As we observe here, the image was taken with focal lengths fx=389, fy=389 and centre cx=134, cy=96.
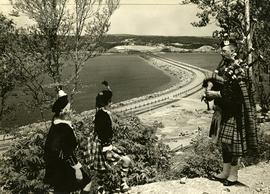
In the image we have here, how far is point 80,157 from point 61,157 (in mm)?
3529

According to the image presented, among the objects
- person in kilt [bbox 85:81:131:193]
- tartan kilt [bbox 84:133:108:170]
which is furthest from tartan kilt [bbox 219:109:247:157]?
tartan kilt [bbox 84:133:108:170]

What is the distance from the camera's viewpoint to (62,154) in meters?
5.35

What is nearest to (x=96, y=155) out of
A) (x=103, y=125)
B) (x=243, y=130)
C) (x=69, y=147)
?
(x=103, y=125)

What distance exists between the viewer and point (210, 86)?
7.02 meters

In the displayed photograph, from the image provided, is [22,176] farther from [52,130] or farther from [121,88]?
[121,88]

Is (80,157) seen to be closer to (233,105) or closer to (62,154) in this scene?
(62,154)

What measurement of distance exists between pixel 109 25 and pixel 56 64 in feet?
12.0

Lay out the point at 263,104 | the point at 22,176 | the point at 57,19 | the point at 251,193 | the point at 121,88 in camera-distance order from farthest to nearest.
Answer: the point at 121,88
the point at 263,104
the point at 57,19
the point at 22,176
the point at 251,193

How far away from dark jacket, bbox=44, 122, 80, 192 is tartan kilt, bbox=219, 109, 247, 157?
9.33ft

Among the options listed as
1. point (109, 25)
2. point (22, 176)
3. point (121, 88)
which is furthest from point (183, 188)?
point (121, 88)

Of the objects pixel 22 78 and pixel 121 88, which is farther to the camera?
pixel 121 88

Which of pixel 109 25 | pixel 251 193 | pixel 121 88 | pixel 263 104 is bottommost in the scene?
pixel 121 88

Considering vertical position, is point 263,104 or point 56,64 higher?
point 56,64

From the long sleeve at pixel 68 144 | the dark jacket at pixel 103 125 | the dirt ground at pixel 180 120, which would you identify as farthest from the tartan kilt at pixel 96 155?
the dirt ground at pixel 180 120
